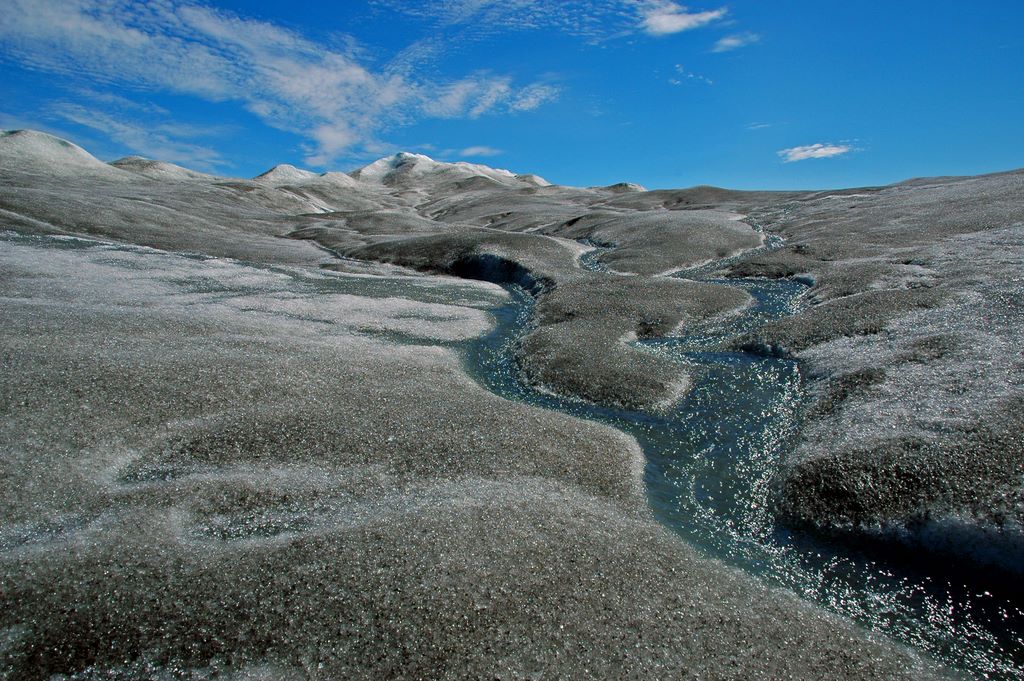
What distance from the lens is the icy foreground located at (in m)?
5.54

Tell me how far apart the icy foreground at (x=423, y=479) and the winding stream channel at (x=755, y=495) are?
0.42m

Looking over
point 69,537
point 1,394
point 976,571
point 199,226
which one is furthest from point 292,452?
point 199,226

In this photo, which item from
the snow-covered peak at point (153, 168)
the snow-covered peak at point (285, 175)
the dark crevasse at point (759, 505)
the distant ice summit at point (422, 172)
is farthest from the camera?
the distant ice summit at point (422, 172)

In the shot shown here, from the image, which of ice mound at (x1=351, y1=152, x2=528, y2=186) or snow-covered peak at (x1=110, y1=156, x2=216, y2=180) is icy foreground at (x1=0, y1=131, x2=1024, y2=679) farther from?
ice mound at (x1=351, y1=152, x2=528, y2=186)

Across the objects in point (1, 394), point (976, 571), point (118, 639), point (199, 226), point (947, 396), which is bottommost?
point (118, 639)

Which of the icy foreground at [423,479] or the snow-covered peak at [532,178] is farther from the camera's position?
the snow-covered peak at [532,178]

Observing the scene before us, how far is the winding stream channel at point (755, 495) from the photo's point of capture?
618 centimetres

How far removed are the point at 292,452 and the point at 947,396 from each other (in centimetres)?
1088

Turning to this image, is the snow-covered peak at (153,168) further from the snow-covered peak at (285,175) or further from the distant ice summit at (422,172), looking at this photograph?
the distant ice summit at (422,172)

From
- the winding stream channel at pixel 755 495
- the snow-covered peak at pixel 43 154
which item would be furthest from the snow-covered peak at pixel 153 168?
the winding stream channel at pixel 755 495

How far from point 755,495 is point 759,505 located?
25 cm

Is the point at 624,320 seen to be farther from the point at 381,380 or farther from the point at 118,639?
the point at 118,639

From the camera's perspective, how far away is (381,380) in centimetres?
1191

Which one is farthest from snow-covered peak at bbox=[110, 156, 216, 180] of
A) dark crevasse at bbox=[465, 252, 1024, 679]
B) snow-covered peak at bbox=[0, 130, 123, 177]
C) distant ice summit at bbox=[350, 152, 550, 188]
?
dark crevasse at bbox=[465, 252, 1024, 679]
